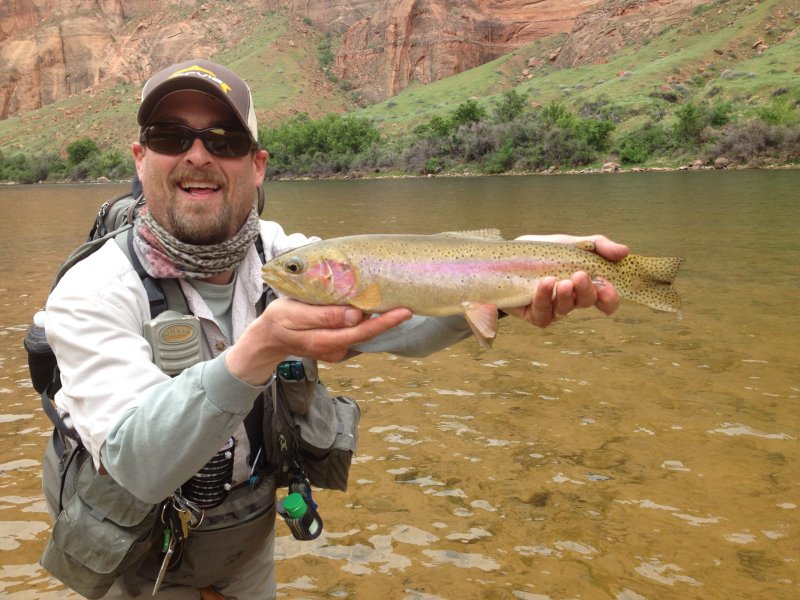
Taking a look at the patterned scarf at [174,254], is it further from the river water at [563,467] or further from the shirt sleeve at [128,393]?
the river water at [563,467]

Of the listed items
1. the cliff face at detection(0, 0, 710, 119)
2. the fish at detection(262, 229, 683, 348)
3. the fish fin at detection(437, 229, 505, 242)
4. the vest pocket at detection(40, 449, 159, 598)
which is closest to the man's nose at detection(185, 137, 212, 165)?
the fish at detection(262, 229, 683, 348)

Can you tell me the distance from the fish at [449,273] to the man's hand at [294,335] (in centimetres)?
23

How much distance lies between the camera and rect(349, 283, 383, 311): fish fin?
2453 mm

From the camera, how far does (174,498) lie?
2604mm

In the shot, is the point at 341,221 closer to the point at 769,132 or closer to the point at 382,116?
the point at 769,132

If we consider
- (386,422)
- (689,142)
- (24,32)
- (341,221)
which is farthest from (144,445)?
(24,32)

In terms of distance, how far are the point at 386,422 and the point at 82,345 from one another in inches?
167

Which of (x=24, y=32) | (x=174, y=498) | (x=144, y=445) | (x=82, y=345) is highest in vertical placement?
(x=24, y=32)

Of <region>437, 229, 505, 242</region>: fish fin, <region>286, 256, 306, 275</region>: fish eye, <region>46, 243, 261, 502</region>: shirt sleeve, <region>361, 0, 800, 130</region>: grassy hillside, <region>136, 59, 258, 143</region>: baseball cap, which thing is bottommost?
<region>46, 243, 261, 502</region>: shirt sleeve

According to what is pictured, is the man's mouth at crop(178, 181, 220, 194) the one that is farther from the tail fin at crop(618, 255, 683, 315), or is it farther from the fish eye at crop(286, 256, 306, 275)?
the tail fin at crop(618, 255, 683, 315)

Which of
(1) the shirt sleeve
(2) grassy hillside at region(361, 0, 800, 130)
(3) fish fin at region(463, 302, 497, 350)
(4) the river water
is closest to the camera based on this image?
(1) the shirt sleeve

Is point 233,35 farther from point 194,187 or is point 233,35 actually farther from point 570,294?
point 570,294

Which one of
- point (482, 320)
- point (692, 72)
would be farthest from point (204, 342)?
point (692, 72)

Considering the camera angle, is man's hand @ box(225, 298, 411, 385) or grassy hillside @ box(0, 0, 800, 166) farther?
grassy hillside @ box(0, 0, 800, 166)
